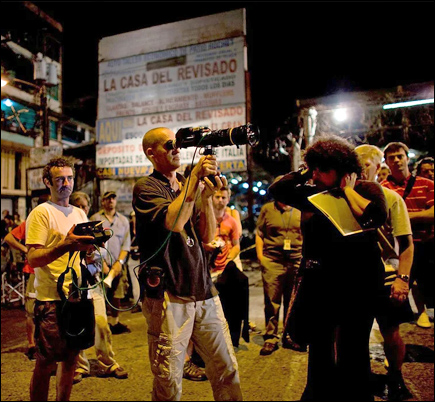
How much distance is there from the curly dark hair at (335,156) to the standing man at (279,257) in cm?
252

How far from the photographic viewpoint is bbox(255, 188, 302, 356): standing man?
4.66 metres

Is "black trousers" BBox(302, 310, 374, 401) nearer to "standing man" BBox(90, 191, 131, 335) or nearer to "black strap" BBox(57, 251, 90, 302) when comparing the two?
"black strap" BBox(57, 251, 90, 302)

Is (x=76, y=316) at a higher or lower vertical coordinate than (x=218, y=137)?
lower

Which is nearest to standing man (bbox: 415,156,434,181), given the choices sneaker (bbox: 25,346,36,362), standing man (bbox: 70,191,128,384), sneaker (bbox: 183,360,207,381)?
sneaker (bbox: 183,360,207,381)

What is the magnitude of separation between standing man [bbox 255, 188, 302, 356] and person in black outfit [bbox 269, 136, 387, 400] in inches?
94.7

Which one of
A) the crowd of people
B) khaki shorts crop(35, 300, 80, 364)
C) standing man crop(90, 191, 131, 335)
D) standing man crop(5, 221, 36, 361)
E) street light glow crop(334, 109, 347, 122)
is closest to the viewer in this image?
the crowd of people

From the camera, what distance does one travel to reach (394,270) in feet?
9.39

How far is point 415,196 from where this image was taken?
4379 mm

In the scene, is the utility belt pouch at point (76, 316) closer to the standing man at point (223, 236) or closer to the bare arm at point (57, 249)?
the bare arm at point (57, 249)

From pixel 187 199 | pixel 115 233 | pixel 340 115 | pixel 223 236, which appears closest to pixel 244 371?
pixel 223 236

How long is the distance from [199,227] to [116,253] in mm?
3071

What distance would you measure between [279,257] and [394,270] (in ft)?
6.39

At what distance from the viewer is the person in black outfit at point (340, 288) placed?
2.15m

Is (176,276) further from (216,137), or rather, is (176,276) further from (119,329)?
(119,329)
